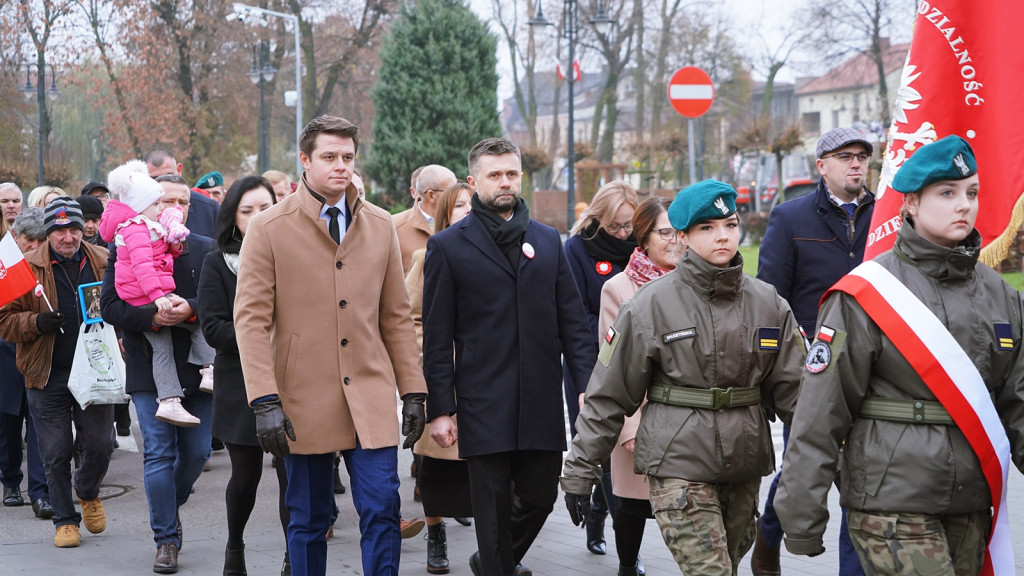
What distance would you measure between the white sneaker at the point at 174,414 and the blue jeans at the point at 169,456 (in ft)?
0.48

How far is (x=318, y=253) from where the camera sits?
5.19 meters

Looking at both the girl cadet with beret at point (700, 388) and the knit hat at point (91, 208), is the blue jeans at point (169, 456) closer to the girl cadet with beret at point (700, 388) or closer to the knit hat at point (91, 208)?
the knit hat at point (91, 208)

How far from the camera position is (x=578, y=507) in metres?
6.47

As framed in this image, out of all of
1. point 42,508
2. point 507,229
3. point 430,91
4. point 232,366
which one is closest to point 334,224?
point 507,229

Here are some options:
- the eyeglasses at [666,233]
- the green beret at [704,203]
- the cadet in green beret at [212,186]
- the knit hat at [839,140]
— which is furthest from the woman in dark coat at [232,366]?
the cadet in green beret at [212,186]

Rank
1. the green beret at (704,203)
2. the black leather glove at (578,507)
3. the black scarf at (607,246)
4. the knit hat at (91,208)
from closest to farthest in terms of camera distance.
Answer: the green beret at (704,203) → the black leather glove at (578,507) → the black scarf at (607,246) → the knit hat at (91,208)

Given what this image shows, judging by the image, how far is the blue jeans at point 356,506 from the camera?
16.5ft

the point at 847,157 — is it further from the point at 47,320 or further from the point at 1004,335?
the point at 47,320

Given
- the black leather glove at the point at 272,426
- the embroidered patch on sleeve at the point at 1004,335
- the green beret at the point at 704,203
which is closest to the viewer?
the embroidered patch on sleeve at the point at 1004,335

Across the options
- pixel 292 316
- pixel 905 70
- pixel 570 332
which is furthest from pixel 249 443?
pixel 905 70

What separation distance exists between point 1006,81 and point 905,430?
2623 mm

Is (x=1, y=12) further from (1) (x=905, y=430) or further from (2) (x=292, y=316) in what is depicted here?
(1) (x=905, y=430)

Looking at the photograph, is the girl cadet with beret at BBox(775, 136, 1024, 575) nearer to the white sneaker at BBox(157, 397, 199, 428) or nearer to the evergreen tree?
the white sneaker at BBox(157, 397, 199, 428)

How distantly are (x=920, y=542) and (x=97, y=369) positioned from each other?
512 centimetres
